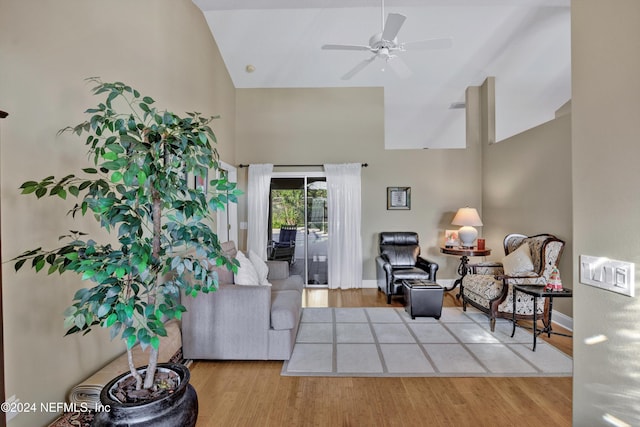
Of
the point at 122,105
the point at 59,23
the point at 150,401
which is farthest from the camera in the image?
the point at 122,105

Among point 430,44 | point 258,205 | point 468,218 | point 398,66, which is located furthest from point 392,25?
point 258,205

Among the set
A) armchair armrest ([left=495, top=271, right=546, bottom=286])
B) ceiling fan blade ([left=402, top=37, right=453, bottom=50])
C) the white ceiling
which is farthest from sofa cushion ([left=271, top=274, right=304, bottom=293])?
the white ceiling

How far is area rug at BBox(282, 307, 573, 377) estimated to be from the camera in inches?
103

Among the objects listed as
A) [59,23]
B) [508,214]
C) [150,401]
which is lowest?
[150,401]

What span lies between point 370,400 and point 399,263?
2991mm

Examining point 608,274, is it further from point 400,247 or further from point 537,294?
point 400,247

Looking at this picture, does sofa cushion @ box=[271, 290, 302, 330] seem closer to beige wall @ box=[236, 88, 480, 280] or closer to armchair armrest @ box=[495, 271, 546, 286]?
armchair armrest @ box=[495, 271, 546, 286]

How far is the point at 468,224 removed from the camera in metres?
4.75

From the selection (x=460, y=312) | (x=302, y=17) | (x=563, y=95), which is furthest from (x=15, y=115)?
(x=563, y=95)

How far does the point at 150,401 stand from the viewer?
1.23m

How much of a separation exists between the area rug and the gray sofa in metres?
0.29

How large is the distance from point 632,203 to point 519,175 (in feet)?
12.7

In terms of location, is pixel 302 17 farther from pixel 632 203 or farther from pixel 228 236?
pixel 632 203

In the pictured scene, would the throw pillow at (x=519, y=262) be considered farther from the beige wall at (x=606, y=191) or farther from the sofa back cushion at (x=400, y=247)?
the beige wall at (x=606, y=191)
